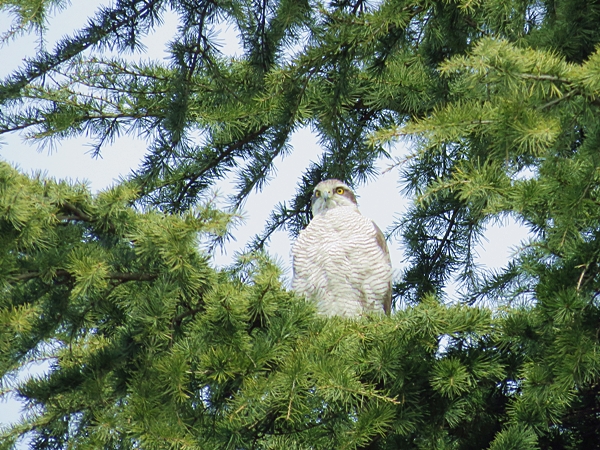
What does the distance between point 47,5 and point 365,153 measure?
241 centimetres

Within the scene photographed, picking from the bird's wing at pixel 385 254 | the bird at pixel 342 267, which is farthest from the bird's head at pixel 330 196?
the bird's wing at pixel 385 254

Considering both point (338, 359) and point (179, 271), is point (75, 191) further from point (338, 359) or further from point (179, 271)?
point (338, 359)

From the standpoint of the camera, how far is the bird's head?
5367mm

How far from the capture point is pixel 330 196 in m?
5.38

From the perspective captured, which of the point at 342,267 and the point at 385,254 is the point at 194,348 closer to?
the point at 342,267

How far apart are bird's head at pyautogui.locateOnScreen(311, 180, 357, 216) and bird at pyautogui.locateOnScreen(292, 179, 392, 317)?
131 mm

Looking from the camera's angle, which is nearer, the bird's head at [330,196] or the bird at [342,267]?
the bird at [342,267]

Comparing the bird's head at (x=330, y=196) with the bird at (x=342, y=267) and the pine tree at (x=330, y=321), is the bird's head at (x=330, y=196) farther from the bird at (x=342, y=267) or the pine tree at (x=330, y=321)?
the pine tree at (x=330, y=321)

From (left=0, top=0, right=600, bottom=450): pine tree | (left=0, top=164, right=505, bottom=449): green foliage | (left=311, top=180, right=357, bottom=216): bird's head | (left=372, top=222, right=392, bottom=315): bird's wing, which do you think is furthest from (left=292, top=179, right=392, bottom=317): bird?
(left=0, top=164, right=505, bottom=449): green foliage

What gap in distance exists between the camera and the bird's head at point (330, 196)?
537 cm

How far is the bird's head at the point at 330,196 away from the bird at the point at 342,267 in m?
0.13

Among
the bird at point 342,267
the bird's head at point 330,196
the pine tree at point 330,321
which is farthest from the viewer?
the bird's head at point 330,196

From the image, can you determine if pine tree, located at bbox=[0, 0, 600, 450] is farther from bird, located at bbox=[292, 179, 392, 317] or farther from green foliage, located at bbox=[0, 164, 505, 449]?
bird, located at bbox=[292, 179, 392, 317]

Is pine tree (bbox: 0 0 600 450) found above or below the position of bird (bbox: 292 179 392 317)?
below
